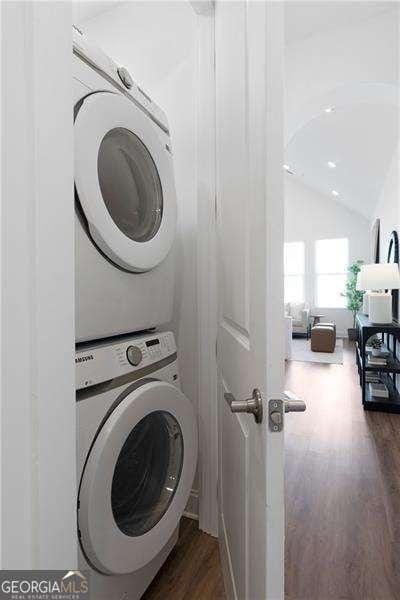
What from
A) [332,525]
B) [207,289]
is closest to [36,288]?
[207,289]

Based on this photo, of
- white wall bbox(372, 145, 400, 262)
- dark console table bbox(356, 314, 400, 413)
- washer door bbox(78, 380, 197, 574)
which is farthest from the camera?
white wall bbox(372, 145, 400, 262)

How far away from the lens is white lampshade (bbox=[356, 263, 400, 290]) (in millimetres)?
3154

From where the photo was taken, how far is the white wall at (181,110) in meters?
1.65

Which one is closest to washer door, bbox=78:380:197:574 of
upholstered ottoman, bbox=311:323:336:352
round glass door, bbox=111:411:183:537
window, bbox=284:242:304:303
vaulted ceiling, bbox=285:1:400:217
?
round glass door, bbox=111:411:183:537

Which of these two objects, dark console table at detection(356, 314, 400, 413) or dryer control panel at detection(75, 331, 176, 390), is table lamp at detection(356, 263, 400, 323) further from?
dryer control panel at detection(75, 331, 176, 390)

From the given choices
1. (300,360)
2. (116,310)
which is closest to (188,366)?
(116,310)

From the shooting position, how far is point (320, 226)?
8.38 m

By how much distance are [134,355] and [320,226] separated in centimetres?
820

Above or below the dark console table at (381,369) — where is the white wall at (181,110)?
above

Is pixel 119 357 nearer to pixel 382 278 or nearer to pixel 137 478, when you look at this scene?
pixel 137 478

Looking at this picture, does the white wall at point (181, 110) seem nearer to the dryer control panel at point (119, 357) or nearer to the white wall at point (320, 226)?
the dryer control panel at point (119, 357)

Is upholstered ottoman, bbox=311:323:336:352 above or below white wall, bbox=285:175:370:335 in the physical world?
below

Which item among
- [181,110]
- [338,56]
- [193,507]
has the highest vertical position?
[338,56]

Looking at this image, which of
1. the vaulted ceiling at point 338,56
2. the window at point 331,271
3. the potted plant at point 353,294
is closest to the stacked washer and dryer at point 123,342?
the vaulted ceiling at point 338,56
